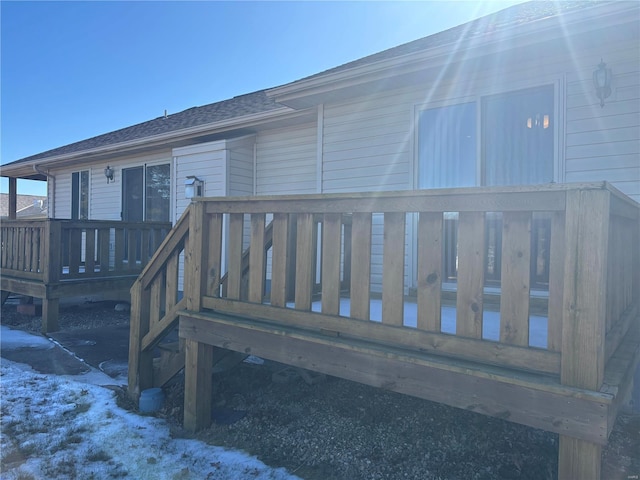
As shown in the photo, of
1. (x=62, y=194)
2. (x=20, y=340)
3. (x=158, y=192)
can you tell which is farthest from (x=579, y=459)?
(x=62, y=194)

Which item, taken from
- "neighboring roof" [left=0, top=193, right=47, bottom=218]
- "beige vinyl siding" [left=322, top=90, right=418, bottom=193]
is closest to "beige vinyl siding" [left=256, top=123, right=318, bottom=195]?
"beige vinyl siding" [left=322, top=90, right=418, bottom=193]

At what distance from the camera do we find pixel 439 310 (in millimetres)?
2125

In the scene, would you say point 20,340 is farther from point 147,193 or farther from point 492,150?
point 492,150

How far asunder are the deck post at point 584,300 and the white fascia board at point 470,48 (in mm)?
2461

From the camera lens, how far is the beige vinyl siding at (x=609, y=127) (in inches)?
141

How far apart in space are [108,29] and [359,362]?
34.6 feet

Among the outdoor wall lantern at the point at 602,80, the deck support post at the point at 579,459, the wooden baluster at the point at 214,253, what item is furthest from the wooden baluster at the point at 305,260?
the outdoor wall lantern at the point at 602,80

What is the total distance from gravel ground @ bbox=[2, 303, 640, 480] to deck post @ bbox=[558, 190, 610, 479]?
71cm

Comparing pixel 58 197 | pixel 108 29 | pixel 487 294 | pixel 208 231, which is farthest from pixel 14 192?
pixel 487 294

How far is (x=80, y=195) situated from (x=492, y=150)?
901 cm

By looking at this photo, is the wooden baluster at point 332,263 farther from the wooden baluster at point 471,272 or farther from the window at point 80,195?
the window at point 80,195

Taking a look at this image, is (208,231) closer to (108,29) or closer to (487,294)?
(487,294)

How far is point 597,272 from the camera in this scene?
65.4 inches

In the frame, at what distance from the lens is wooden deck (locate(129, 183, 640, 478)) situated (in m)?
1.71
